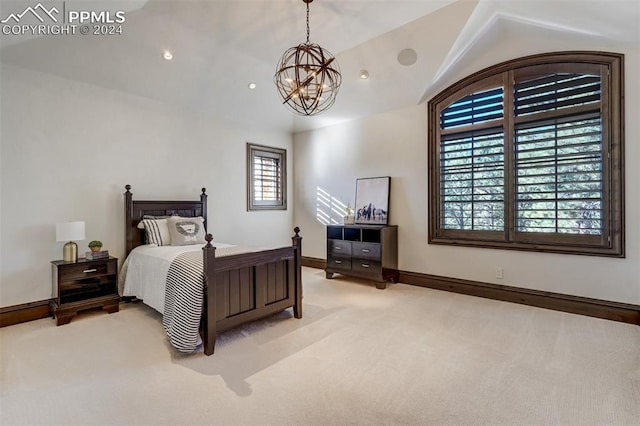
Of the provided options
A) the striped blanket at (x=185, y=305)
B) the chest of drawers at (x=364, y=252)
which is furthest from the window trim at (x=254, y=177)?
the striped blanket at (x=185, y=305)

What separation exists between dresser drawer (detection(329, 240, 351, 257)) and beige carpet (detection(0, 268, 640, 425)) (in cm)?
160

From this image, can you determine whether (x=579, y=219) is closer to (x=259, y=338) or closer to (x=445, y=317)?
(x=445, y=317)

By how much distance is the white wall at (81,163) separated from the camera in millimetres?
3293

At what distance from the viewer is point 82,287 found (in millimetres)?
3467

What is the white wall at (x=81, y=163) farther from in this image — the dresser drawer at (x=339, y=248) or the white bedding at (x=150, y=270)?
the dresser drawer at (x=339, y=248)

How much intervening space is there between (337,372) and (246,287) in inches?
45.9

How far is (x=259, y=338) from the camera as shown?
9.54 feet

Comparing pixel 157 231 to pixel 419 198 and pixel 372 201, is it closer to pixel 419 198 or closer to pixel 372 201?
pixel 372 201

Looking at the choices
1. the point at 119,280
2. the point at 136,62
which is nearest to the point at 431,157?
the point at 136,62

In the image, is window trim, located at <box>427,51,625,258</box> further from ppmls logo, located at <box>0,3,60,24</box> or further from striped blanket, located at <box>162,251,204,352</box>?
ppmls logo, located at <box>0,3,60,24</box>

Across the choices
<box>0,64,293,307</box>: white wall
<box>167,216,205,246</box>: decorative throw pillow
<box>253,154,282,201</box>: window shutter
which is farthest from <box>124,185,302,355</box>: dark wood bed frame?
<box>253,154,282,201</box>: window shutter

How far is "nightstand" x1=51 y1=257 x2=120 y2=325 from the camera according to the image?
3.29 m

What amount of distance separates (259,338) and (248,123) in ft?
12.7

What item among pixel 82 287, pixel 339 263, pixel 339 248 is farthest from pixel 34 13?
pixel 339 263
